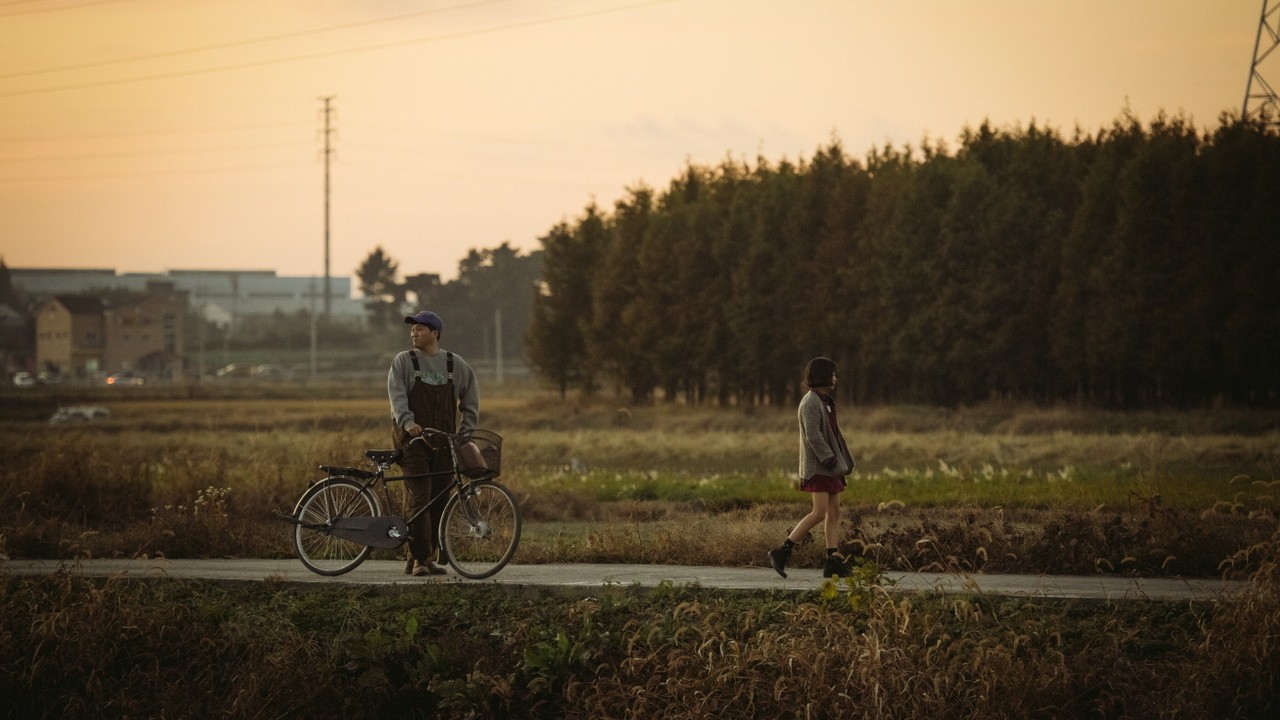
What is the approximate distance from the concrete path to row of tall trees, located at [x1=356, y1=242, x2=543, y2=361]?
12304cm

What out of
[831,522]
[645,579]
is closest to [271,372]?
[645,579]

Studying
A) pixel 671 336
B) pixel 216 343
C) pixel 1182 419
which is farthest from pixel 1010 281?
pixel 216 343

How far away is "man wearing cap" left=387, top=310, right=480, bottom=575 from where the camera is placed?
13.1 m

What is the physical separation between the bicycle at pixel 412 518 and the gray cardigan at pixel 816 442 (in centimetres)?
270

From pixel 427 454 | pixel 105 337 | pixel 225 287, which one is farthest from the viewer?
pixel 225 287

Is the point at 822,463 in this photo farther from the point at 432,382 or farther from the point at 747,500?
the point at 747,500

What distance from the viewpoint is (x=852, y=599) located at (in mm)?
10898

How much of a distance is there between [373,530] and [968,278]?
47592mm

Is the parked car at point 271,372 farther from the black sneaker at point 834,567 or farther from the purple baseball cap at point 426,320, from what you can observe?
the black sneaker at point 834,567

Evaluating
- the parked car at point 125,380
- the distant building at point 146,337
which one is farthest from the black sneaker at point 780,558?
the distant building at point 146,337

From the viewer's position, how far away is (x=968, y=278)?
190ft

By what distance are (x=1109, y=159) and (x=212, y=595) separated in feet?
165

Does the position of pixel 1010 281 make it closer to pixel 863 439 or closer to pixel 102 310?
pixel 863 439

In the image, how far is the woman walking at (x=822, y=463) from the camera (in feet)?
40.7
